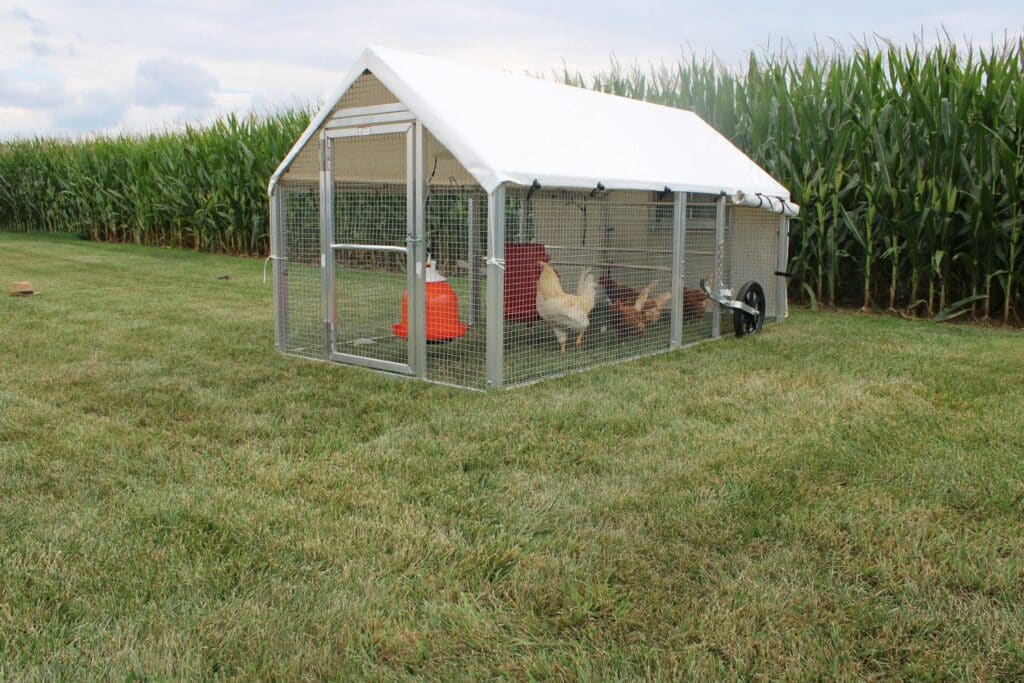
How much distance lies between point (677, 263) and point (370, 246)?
7.58 ft

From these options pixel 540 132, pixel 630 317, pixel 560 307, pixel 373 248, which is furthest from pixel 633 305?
pixel 373 248

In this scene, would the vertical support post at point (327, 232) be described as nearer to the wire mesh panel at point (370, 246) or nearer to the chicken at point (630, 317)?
the wire mesh panel at point (370, 246)

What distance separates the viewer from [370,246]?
513 centimetres

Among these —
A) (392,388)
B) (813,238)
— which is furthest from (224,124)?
(392,388)

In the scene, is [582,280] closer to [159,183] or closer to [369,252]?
[369,252]

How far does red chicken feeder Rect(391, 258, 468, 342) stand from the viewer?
17.7ft

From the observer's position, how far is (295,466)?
11.3ft

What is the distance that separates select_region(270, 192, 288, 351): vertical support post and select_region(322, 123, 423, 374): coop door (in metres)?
0.49

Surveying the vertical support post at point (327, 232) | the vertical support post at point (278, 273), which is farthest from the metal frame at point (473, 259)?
the vertical support post at point (278, 273)

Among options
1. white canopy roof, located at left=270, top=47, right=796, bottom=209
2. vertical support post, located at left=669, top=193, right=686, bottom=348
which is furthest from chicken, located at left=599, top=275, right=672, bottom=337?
white canopy roof, located at left=270, top=47, right=796, bottom=209

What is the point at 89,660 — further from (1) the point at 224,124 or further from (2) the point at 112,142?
(2) the point at 112,142

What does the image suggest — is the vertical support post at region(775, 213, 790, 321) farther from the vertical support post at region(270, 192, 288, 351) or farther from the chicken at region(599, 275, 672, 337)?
the vertical support post at region(270, 192, 288, 351)

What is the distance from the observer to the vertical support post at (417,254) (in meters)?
4.92

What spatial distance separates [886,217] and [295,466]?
21.1 feet
